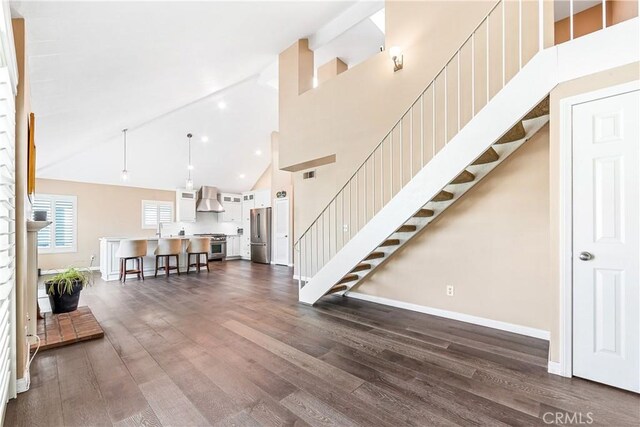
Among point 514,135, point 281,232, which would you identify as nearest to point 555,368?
point 514,135

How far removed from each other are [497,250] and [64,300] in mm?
5358

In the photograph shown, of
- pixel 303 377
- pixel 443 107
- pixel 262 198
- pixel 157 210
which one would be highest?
pixel 443 107

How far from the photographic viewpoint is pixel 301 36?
5.20 meters

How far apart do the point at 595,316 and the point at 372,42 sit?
18.5 feet

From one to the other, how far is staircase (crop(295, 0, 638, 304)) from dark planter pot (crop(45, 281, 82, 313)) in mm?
3037

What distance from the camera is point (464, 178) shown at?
316cm

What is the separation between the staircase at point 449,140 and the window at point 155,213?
693cm

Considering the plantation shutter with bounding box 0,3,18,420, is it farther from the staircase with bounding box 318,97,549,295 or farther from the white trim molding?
the white trim molding

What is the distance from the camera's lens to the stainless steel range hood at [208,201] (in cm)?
981

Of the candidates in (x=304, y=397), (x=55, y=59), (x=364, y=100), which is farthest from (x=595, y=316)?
(x=55, y=59)

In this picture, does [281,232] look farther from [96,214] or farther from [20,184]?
[20,184]

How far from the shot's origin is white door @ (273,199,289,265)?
838 centimetres

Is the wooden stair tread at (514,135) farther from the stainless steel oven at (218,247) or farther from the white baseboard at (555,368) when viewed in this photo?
the stainless steel oven at (218,247)

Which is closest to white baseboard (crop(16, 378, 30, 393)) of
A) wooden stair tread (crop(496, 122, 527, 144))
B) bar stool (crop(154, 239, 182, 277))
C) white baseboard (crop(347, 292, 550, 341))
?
white baseboard (crop(347, 292, 550, 341))
